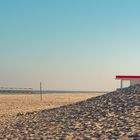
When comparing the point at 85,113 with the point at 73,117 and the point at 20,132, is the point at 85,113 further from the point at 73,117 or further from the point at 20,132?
the point at 20,132

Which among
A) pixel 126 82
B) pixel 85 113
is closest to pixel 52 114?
pixel 85 113

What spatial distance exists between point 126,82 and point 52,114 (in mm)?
17473

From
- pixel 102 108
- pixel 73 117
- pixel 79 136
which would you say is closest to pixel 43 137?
pixel 79 136

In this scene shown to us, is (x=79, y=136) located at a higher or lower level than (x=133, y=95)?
lower

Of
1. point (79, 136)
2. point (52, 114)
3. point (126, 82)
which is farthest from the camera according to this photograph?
point (126, 82)

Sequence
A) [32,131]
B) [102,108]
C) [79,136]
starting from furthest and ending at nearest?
1. [102,108]
2. [32,131]
3. [79,136]

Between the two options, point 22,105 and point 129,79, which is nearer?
point 129,79

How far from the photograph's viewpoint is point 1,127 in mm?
22250

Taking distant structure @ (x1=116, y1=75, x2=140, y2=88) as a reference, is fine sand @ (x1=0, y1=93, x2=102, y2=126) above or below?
below

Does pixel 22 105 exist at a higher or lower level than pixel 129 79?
lower

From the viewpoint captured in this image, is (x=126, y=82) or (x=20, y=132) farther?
(x=126, y=82)

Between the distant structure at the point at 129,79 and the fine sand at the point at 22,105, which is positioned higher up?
the distant structure at the point at 129,79

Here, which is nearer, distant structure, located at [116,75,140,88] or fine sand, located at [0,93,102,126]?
fine sand, located at [0,93,102,126]

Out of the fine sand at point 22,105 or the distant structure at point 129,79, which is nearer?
the fine sand at point 22,105
